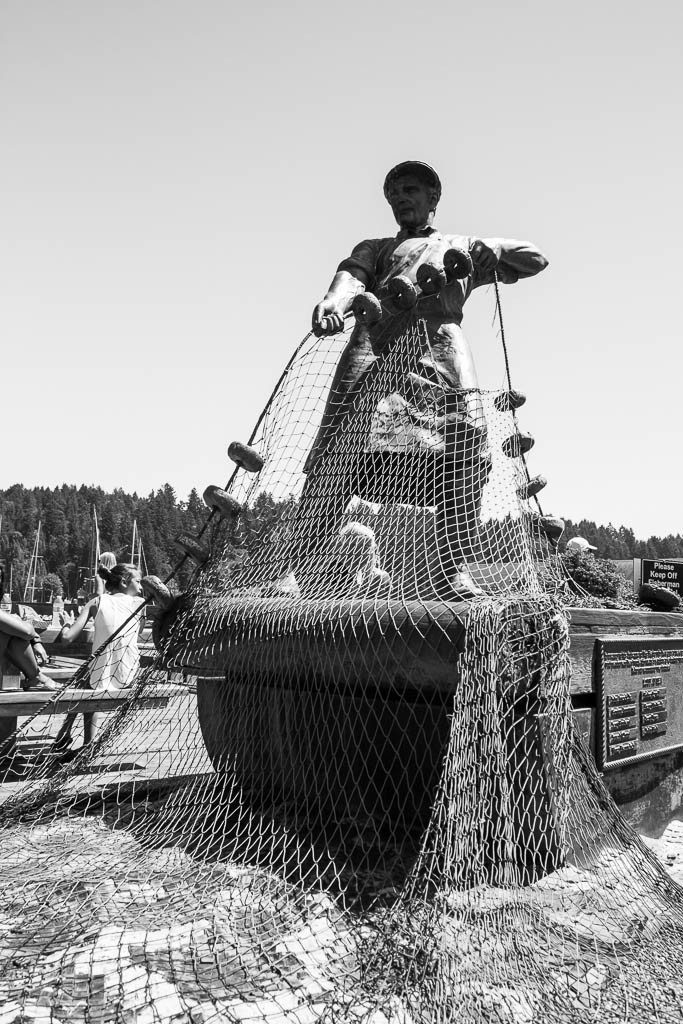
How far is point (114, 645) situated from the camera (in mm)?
6371

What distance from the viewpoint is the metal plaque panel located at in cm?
349

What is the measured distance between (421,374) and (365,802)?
6.88 feet

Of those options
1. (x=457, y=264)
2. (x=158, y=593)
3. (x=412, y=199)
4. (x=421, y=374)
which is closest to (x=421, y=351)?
(x=421, y=374)

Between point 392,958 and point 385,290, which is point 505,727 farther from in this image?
point 385,290

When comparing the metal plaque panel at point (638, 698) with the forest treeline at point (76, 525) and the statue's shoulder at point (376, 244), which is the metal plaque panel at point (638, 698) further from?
the forest treeline at point (76, 525)

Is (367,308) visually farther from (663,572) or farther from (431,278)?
(663,572)

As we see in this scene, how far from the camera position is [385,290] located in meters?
4.38

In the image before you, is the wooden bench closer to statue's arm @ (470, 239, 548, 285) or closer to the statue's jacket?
the statue's jacket

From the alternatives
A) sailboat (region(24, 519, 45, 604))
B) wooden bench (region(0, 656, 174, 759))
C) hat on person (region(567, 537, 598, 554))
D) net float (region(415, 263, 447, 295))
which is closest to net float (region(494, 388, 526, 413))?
net float (region(415, 263, 447, 295))

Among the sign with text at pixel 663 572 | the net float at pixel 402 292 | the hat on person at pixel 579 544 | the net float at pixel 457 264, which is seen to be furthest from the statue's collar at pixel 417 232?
the sign with text at pixel 663 572

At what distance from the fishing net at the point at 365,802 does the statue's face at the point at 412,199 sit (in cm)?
73

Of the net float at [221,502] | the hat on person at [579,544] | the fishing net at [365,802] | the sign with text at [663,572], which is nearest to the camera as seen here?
the fishing net at [365,802]

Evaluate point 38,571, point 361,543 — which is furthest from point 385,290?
point 38,571

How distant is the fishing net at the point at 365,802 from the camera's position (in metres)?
2.21
